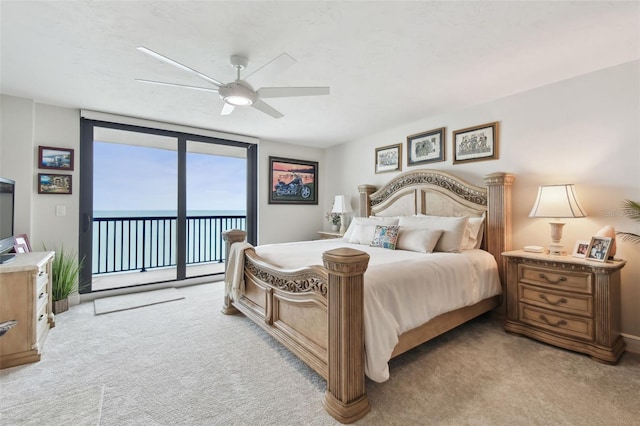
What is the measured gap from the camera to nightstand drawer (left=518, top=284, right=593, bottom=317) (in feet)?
7.14

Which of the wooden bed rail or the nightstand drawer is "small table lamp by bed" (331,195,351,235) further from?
the wooden bed rail

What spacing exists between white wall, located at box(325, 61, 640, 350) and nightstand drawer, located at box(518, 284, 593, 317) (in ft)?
1.80

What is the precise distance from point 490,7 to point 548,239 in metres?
2.25

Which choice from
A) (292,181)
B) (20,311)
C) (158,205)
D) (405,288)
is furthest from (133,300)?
(405,288)

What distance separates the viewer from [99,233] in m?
4.74

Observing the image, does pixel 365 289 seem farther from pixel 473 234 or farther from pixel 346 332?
pixel 473 234

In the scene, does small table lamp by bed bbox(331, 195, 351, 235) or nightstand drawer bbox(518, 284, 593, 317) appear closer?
nightstand drawer bbox(518, 284, 593, 317)

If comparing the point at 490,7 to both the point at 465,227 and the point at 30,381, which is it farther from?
the point at 30,381

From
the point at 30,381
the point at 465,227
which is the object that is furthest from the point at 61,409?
the point at 465,227

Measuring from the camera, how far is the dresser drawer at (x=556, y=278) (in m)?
2.19

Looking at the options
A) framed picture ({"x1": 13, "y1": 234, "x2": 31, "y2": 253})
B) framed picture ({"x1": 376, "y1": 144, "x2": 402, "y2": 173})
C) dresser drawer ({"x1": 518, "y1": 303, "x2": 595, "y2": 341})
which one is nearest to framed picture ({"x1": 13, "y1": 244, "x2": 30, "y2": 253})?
framed picture ({"x1": 13, "y1": 234, "x2": 31, "y2": 253})

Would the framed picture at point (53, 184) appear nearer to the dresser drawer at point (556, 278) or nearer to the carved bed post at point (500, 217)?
the carved bed post at point (500, 217)

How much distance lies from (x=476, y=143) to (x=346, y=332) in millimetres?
2920

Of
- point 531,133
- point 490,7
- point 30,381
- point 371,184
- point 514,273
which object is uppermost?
point 490,7
